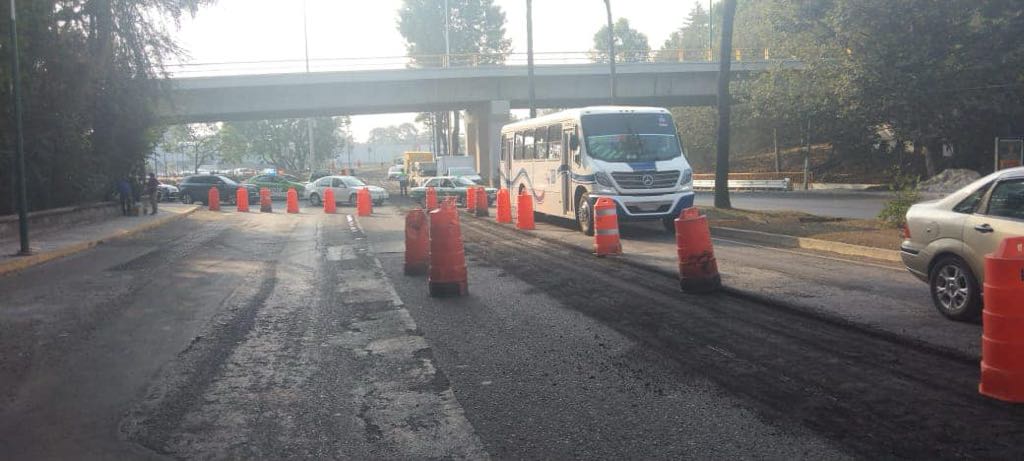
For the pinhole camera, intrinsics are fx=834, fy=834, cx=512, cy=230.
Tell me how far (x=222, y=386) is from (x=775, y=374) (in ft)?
13.7

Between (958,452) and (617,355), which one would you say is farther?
(617,355)

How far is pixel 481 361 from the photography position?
6883 millimetres

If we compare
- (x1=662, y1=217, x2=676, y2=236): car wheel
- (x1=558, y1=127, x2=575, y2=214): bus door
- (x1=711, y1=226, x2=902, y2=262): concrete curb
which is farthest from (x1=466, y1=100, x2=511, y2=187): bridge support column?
(x1=711, y1=226, x2=902, y2=262): concrete curb

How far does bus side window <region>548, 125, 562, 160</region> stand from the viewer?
21.2 metres

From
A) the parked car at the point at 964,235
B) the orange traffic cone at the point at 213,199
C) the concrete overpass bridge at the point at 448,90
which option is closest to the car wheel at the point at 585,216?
the parked car at the point at 964,235

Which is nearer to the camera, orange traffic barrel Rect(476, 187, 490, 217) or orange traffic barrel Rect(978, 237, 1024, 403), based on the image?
orange traffic barrel Rect(978, 237, 1024, 403)

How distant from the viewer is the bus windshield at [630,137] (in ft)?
63.2

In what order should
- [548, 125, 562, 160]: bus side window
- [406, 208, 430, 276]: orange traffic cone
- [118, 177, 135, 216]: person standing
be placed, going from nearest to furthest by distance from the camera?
[406, 208, 430, 276]: orange traffic cone
[548, 125, 562, 160]: bus side window
[118, 177, 135, 216]: person standing

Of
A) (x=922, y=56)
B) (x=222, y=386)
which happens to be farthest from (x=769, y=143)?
(x=222, y=386)

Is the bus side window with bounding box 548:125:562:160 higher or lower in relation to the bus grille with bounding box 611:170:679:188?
higher

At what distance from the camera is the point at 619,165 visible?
18844 mm

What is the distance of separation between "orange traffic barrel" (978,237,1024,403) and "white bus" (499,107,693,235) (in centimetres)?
1297

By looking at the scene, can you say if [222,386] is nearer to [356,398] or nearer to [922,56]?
[356,398]

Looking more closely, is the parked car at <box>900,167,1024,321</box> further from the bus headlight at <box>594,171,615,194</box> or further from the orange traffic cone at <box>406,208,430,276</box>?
the bus headlight at <box>594,171,615,194</box>
